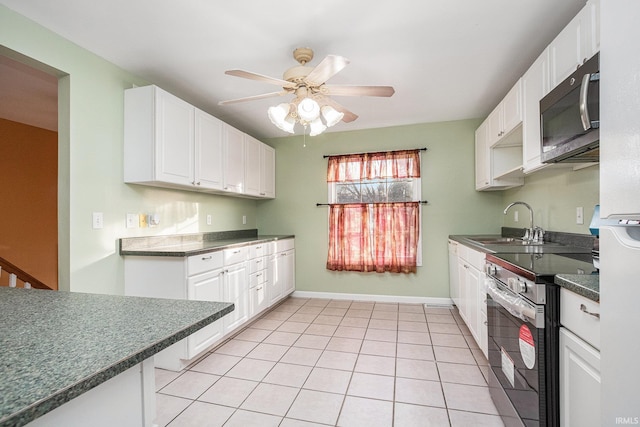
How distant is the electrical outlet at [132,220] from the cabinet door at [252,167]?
133 cm

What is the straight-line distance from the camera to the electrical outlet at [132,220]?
246 centimetres

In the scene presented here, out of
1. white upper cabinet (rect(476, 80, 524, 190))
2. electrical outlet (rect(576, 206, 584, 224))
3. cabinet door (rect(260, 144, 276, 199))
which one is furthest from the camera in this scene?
cabinet door (rect(260, 144, 276, 199))

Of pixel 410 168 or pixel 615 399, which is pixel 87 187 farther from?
pixel 410 168

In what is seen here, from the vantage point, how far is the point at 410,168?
3.93 m

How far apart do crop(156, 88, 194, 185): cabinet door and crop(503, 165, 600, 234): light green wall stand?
3041mm

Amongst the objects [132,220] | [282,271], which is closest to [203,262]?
[132,220]

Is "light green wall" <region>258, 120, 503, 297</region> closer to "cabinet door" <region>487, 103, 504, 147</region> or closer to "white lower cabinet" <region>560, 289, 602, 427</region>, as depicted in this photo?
"cabinet door" <region>487, 103, 504, 147</region>

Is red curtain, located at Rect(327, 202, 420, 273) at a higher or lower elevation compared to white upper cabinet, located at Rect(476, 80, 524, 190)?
lower

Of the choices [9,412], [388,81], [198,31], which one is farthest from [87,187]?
[388,81]

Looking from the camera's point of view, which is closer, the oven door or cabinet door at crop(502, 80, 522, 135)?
the oven door

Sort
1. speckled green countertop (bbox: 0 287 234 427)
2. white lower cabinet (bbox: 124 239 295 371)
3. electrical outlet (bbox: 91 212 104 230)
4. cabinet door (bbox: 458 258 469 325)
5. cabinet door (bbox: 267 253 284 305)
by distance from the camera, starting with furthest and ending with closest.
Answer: cabinet door (bbox: 267 253 284 305)
cabinet door (bbox: 458 258 469 325)
white lower cabinet (bbox: 124 239 295 371)
electrical outlet (bbox: 91 212 104 230)
speckled green countertop (bbox: 0 287 234 427)

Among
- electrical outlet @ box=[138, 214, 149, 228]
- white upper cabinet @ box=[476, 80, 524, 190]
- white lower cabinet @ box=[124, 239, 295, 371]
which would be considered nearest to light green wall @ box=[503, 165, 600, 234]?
white upper cabinet @ box=[476, 80, 524, 190]

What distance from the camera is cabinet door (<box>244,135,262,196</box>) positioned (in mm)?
3666

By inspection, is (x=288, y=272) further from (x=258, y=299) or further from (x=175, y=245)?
(x=175, y=245)
